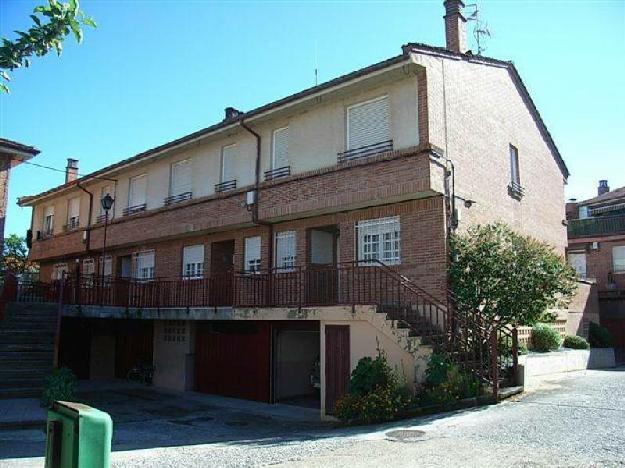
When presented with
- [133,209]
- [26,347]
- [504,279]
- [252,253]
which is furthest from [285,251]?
[133,209]

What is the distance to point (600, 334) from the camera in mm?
18359

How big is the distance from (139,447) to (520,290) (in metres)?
7.87

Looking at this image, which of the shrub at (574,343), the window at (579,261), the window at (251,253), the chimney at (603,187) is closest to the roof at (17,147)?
the window at (251,253)

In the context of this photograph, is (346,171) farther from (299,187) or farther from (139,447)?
(139,447)

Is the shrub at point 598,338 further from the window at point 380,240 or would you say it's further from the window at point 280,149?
the window at point 280,149

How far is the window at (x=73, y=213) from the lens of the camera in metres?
24.8

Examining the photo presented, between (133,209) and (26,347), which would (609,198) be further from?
(26,347)

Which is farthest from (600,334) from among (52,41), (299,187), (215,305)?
(52,41)

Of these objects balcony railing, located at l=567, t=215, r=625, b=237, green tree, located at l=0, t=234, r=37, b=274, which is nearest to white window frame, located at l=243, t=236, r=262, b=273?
balcony railing, located at l=567, t=215, r=625, b=237

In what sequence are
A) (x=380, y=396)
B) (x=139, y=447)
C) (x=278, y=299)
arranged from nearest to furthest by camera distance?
(x=139, y=447)
(x=380, y=396)
(x=278, y=299)

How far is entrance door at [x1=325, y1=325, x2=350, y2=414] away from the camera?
11.6 m

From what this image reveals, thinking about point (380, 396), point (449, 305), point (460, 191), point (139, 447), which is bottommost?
point (139, 447)

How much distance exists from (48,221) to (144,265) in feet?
30.9

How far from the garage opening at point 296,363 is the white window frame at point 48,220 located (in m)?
16.7
